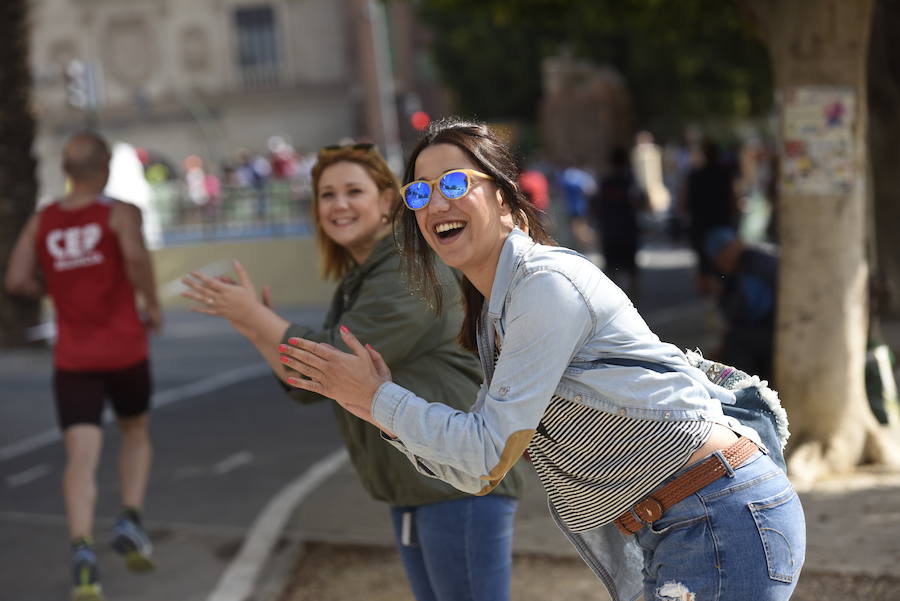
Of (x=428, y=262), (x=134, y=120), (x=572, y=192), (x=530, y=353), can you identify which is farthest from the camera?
(x=134, y=120)

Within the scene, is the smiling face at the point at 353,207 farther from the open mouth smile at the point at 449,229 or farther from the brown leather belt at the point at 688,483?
the brown leather belt at the point at 688,483

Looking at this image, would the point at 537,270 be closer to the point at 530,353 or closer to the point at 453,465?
the point at 530,353

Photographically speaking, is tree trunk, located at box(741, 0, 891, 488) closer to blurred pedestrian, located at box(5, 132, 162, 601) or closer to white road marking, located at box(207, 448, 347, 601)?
white road marking, located at box(207, 448, 347, 601)

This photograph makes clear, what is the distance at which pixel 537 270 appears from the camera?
230cm

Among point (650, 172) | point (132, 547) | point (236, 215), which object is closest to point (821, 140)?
point (132, 547)

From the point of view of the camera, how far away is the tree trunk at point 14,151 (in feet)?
45.5

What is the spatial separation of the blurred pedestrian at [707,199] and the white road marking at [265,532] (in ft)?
20.0

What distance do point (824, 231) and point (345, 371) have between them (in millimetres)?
4273

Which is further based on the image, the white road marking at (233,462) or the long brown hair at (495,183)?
the white road marking at (233,462)

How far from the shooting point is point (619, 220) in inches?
574

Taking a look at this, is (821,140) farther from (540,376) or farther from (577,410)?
(540,376)

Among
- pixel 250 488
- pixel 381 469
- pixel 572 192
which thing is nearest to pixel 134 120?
pixel 572 192

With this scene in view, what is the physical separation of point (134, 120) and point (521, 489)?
A: 51176mm

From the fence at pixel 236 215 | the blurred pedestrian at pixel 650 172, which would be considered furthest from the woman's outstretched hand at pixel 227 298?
the blurred pedestrian at pixel 650 172
